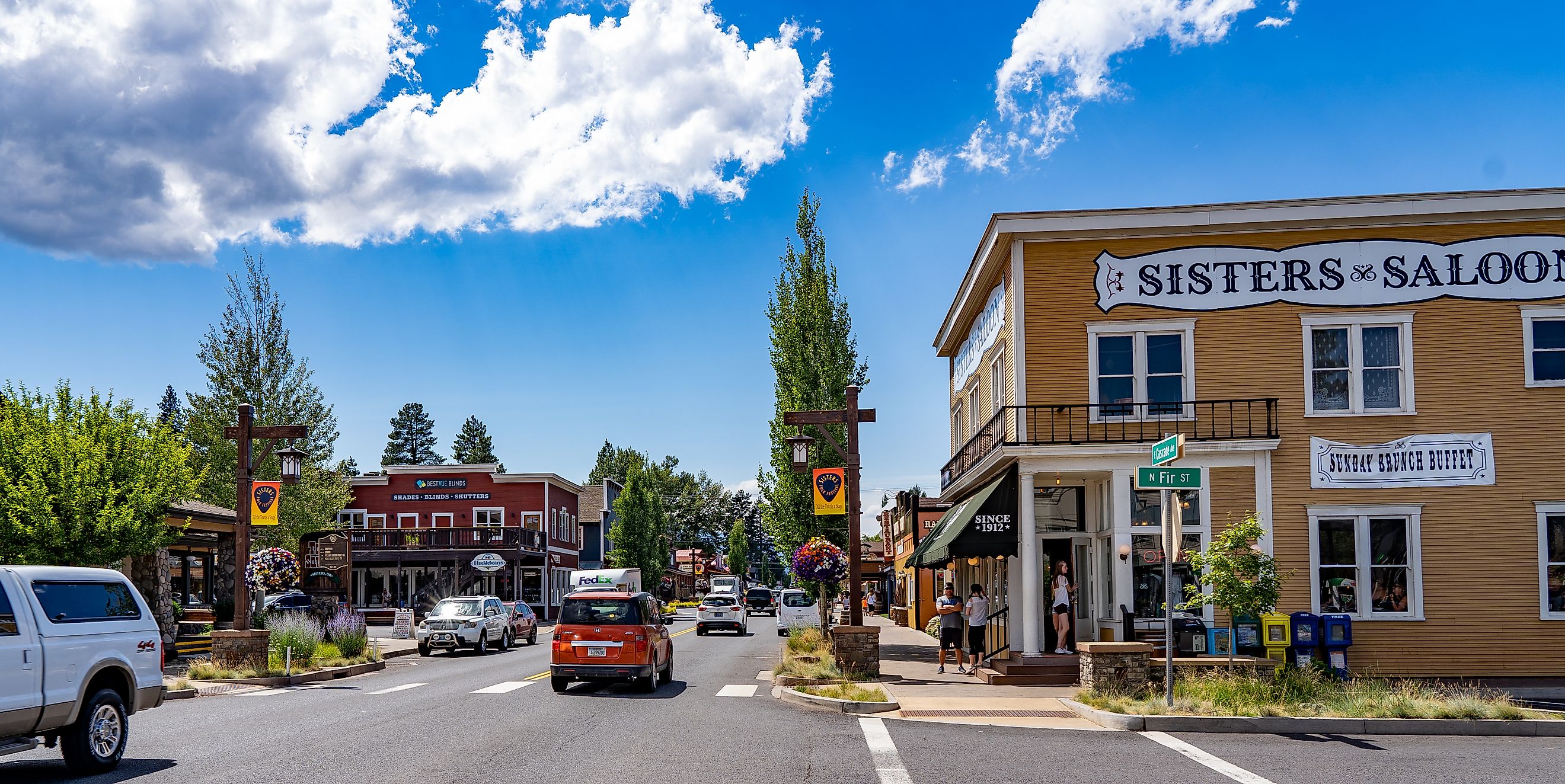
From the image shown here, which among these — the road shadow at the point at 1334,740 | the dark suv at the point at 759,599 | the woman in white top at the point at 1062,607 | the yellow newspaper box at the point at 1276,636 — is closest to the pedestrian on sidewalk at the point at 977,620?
the woman in white top at the point at 1062,607

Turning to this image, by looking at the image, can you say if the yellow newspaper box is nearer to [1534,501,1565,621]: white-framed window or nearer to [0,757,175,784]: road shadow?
[1534,501,1565,621]: white-framed window

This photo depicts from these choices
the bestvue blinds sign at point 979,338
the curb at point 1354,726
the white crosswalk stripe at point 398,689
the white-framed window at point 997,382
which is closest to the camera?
the curb at point 1354,726

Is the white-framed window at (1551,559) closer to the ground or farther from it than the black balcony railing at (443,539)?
farther from it

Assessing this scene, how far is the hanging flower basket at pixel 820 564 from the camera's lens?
24.8 m

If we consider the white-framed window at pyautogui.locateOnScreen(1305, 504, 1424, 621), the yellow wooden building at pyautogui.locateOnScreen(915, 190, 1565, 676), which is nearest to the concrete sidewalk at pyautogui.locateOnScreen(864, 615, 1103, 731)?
the yellow wooden building at pyautogui.locateOnScreen(915, 190, 1565, 676)

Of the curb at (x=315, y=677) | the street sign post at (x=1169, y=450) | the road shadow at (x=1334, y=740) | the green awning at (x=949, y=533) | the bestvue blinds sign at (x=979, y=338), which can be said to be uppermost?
the bestvue blinds sign at (x=979, y=338)

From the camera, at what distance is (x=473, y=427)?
12094 centimetres

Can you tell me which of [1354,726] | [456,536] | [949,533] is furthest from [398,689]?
[456,536]

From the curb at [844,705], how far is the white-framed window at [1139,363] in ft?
25.8

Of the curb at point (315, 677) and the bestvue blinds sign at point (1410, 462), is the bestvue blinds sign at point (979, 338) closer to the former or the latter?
the bestvue blinds sign at point (1410, 462)

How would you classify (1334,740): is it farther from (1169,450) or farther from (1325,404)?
(1325,404)

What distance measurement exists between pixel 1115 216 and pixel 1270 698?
32.6 feet

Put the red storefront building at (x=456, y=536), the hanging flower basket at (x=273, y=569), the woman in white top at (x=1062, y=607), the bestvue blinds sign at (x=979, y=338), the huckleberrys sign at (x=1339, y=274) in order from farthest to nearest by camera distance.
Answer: the red storefront building at (x=456, y=536) → the hanging flower basket at (x=273, y=569) → the bestvue blinds sign at (x=979, y=338) → the huckleberrys sign at (x=1339, y=274) → the woman in white top at (x=1062, y=607)

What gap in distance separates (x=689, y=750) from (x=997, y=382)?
1418 cm
